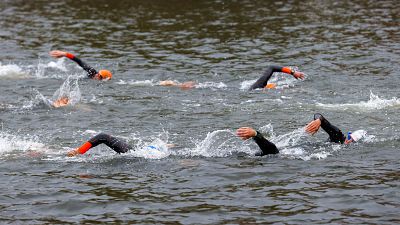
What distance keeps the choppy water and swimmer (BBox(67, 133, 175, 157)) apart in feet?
0.64

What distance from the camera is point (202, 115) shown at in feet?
67.9

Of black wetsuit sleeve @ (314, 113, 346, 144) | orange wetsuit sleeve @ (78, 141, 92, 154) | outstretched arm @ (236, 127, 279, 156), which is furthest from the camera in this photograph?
black wetsuit sleeve @ (314, 113, 346, 144)

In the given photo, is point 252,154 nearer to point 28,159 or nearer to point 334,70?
point 28,159

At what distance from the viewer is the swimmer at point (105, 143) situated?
642 inches

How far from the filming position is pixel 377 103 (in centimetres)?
2114

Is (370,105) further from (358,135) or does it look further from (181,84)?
(181,84)

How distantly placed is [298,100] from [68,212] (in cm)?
1021

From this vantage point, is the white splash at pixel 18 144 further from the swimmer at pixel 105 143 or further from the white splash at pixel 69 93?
the white splash at pixel 69 93

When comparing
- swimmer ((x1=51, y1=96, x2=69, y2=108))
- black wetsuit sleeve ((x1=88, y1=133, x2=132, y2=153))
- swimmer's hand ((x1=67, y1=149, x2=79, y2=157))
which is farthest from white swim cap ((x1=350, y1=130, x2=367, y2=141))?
swimmer ((x1=51, y1=96, x2=69, y2=108))

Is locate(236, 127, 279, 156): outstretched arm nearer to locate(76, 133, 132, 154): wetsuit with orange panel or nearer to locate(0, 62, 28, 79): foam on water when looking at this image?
locate(76, 133, 132, 154): wetsuit with orange panel

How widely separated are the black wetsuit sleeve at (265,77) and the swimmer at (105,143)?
728 centimetres

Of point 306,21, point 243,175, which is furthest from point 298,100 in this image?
point 306,21

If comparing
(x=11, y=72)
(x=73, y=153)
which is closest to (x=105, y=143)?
(x=73, y=153)

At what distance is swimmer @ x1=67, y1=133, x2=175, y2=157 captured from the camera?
16297 millimetres
